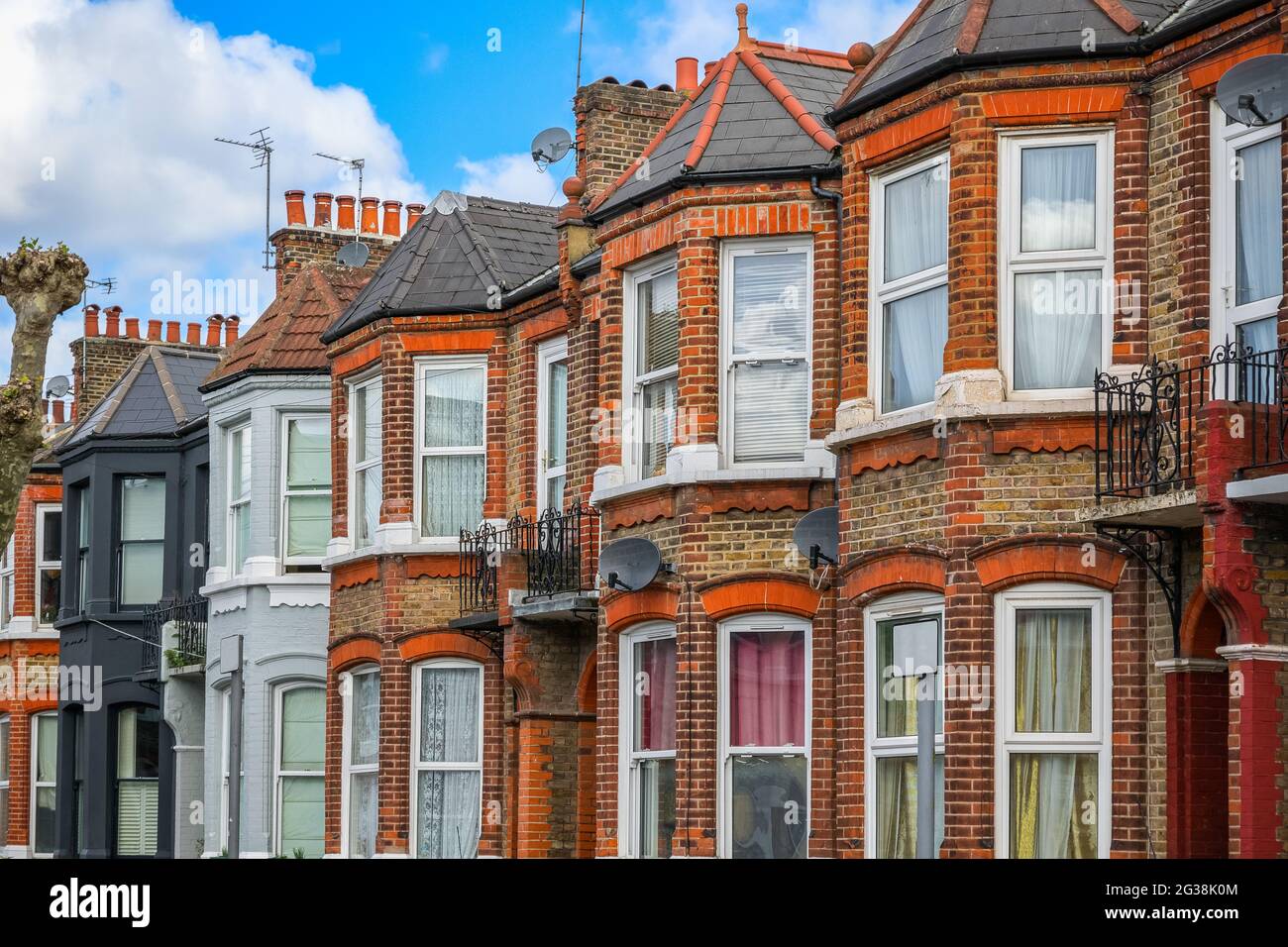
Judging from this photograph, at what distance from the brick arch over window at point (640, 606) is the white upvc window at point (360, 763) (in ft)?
16.7

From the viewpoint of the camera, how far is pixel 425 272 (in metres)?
22.4

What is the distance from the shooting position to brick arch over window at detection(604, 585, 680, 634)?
16844 millimetres

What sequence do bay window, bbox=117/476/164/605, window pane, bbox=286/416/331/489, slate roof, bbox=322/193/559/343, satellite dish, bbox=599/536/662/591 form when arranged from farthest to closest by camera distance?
bay window, bbox=117/476/164/605 → window pane, bbox=286/416/331/489 → slate roof, bbox=322/193/559/343 → satellite dish, bbox=599/536/662/591

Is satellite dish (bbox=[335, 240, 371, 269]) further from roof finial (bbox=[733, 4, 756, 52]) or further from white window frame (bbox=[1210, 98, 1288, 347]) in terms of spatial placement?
white window frame (bbox=[1210, 98, 1288, 347])

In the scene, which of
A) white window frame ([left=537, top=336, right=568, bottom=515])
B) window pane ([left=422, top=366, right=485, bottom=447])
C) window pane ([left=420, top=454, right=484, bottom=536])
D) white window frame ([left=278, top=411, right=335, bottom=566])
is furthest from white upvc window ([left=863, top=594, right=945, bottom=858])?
white window frame ([left=278, top=411, right=335, bottom=566])

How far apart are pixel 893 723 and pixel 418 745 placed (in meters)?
7.70

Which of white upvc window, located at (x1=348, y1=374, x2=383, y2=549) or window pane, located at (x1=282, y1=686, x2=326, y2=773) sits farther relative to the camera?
window pane, located at (x1=282, y1=686, x2=326, y2=773)

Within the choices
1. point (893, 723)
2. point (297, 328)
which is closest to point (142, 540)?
point (297, 328)

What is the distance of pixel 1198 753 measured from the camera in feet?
43.0

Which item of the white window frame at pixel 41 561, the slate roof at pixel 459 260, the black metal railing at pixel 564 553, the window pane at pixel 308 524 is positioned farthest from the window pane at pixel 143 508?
the black metal railing at pixel 564 553

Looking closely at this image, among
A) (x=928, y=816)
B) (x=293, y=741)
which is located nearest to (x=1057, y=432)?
(x=928, y=816)

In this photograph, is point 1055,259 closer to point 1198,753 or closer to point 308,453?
point 1198,753

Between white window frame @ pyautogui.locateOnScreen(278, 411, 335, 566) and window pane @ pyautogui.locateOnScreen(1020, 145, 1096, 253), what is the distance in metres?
11.5

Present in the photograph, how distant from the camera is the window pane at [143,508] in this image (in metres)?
29.9
